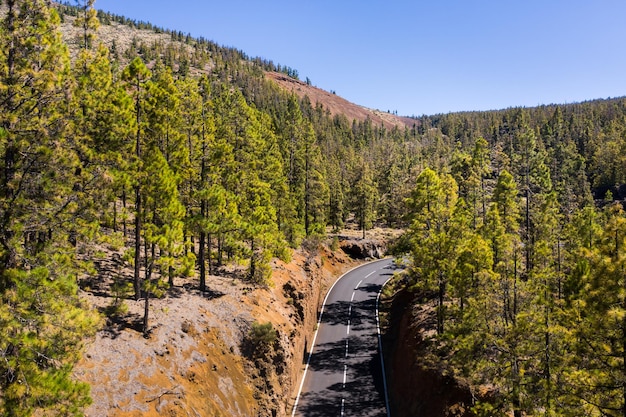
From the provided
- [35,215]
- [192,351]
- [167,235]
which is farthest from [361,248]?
[35,215]

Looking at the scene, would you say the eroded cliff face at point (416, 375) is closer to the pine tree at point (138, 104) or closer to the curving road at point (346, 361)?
the curving road at point (346, 361)

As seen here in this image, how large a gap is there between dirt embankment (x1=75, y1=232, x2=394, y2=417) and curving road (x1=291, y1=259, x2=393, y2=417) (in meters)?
1.52

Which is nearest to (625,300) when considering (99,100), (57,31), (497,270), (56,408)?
(497,270)

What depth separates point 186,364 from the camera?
18.1 m

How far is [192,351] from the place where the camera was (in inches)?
754

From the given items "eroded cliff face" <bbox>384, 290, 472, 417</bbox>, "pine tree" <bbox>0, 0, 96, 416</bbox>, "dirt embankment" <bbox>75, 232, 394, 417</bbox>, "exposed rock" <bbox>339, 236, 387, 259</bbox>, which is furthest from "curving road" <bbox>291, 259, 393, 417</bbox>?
"pine tree" <bbox>0, 0, 96, 416</bbox>

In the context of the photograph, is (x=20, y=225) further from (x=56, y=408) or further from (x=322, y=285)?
(x=322, y=285)

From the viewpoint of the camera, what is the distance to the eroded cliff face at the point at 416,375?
2177cm

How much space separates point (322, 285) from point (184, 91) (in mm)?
30660

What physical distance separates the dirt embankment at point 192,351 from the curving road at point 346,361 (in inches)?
59.7

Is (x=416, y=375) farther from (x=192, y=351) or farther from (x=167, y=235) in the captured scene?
(x=167, y=235)

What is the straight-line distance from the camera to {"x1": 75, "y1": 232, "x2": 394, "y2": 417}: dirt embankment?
48.5 feet

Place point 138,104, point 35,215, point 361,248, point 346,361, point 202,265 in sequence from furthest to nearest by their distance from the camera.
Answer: point 361,248 → point 346,361 → point 202,265 → point 138,104 → point 35,215

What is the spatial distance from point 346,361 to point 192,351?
16777 millimetres
